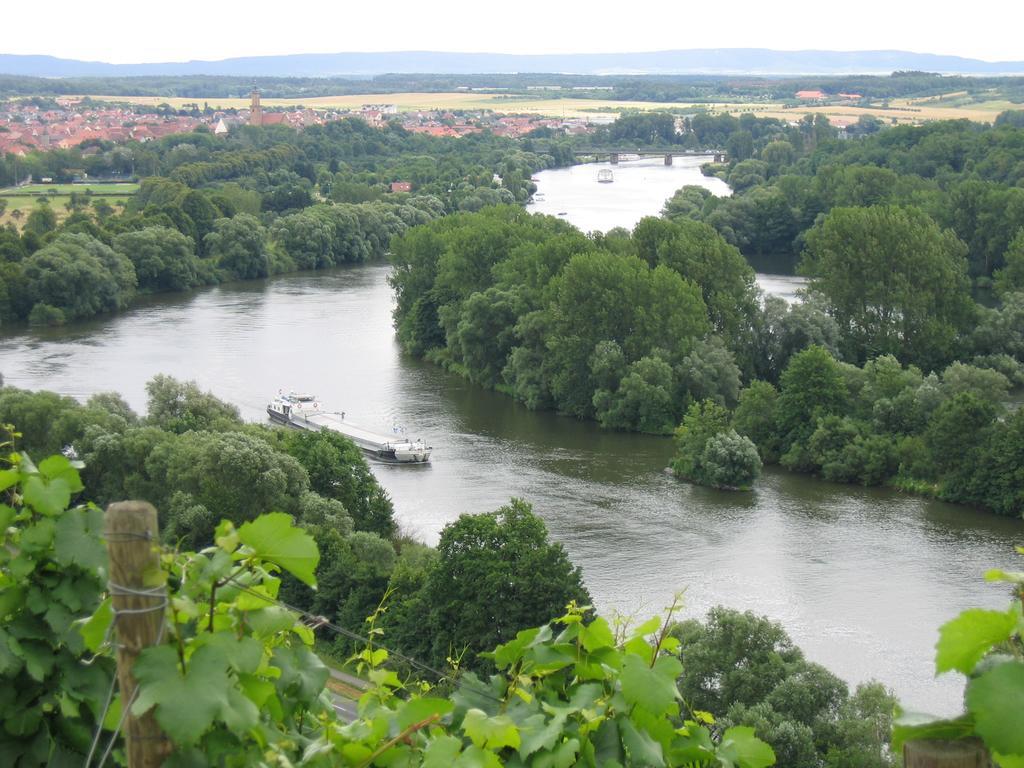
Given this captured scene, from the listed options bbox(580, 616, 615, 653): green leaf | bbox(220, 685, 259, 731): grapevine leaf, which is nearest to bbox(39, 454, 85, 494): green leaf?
bbox(220, 685, 259, 731): grapevine leaf

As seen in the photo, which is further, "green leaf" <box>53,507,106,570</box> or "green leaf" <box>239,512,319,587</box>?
"green leaf" <box>53,507,106,570</box>

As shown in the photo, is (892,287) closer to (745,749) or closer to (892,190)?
(892,190)

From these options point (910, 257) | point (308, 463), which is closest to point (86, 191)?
point (910, 257)

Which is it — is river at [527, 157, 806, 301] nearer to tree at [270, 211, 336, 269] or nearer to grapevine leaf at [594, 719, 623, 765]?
tree at [270, 211, 336, 269]

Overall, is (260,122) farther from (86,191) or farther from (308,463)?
(308,463)

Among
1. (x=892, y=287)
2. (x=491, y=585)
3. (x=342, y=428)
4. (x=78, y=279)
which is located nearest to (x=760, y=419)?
(x=342, y=428)

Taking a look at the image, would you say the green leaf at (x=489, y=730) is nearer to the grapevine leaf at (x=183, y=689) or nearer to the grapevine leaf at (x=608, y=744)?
the grapevine leaf at (x=608, y=744)
